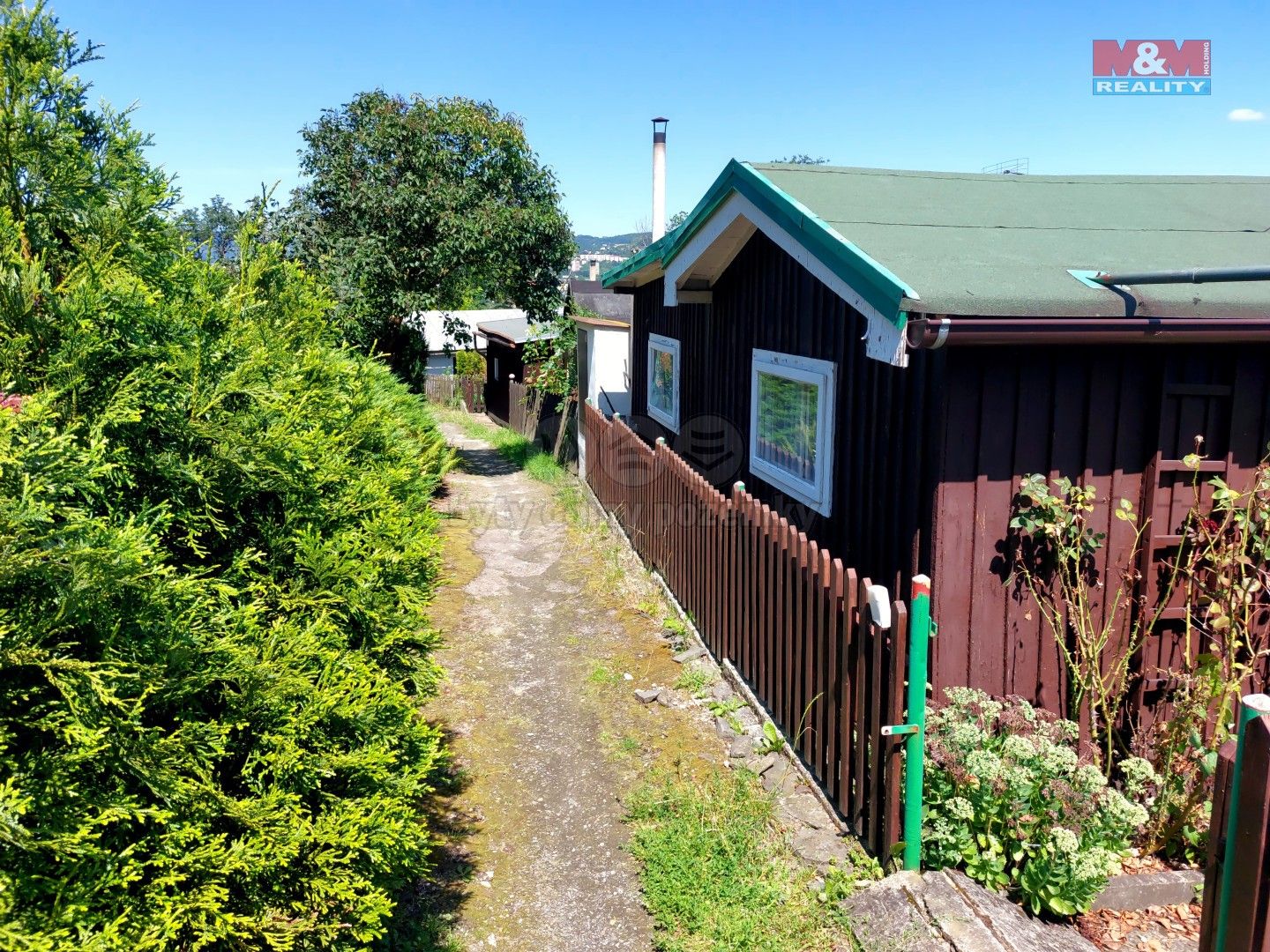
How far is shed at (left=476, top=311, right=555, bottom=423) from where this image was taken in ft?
79.4

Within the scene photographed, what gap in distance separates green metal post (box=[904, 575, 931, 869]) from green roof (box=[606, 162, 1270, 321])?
4.72 ft

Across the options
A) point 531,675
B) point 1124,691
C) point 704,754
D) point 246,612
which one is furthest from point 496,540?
point 246,612

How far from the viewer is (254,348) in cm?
352

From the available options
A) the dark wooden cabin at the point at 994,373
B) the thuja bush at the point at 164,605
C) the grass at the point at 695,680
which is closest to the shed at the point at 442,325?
the grass at the point at 695,680

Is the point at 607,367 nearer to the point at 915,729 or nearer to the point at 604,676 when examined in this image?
the point at 604,676

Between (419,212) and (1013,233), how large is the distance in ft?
43.2

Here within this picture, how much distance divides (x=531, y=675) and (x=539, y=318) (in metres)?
12.8

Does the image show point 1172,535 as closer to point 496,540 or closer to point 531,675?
point 531,675

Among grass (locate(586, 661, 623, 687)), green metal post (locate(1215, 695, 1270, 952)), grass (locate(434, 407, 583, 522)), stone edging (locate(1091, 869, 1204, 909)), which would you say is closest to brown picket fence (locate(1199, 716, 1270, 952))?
green metal post (locate(1215, 695, 1270, 952))

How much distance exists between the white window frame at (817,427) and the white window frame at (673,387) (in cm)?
312

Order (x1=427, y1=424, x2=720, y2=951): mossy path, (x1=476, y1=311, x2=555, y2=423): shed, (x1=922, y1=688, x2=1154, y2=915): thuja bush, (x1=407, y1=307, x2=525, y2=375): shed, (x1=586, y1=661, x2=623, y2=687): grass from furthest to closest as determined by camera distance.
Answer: (x1=407, y1=307, x2=525, y2=375): shed < (x1=476, y1=311, x2=555, y2=423): shed < (x1=586, y1=661, x2=623, y2=687): grass < (x1=427, y1=424, x2=720, y2=951): mossy path < (x1=922, y1=688, x2=1154, y2=915): thuja bush

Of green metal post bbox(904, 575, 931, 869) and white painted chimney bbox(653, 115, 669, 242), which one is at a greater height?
white painted chimney bbox(653, 115, 669, 242)

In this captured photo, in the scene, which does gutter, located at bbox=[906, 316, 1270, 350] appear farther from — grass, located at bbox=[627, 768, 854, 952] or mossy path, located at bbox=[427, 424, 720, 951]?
mossy path, located at bbox=[427, 424, 720, 951]

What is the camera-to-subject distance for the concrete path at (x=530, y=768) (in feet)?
13.7
